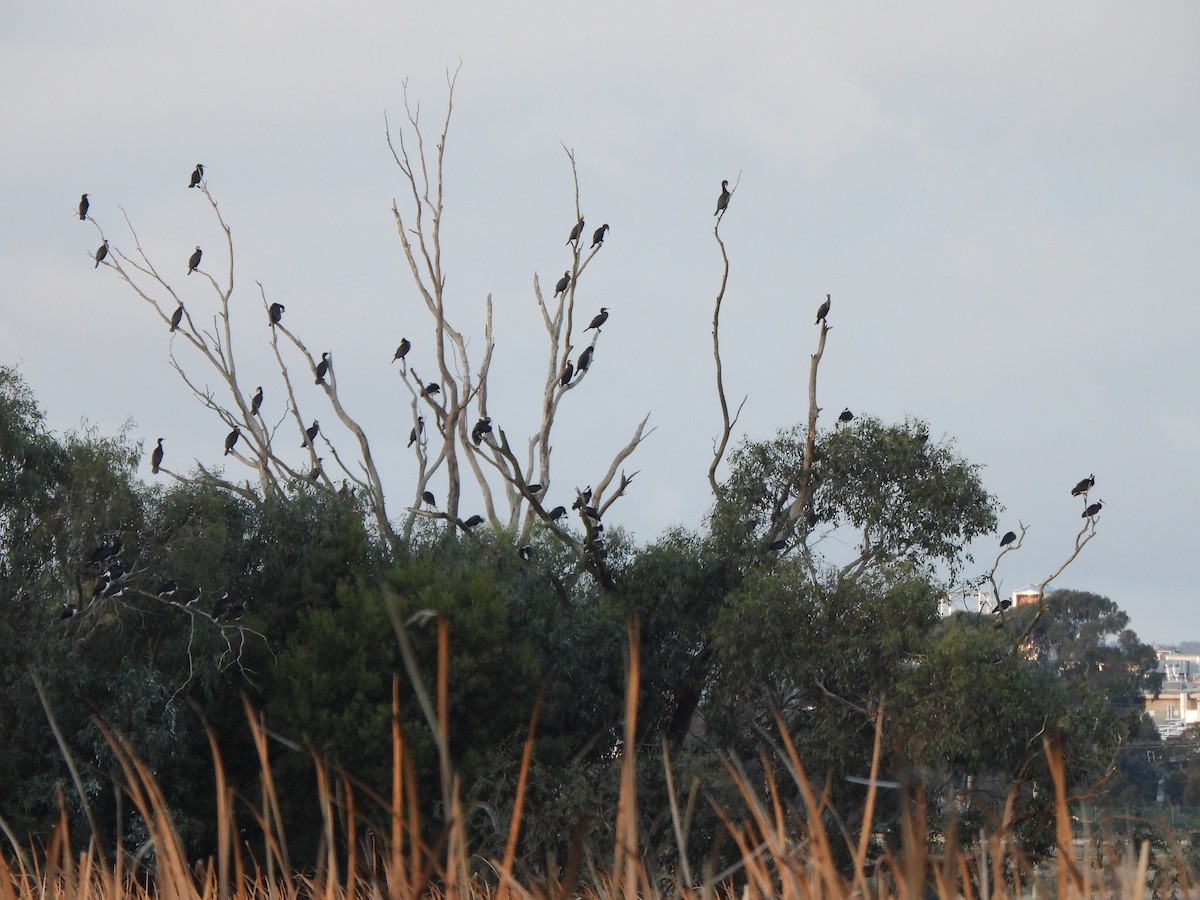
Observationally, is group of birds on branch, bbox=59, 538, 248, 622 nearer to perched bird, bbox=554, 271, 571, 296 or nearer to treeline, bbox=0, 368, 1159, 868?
treeline, bbox=0, 368, 1159, 868

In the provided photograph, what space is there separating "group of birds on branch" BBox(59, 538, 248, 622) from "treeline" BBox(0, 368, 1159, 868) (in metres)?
0.05

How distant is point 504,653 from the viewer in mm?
18719

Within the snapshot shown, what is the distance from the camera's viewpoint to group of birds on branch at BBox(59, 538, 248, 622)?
16.2m

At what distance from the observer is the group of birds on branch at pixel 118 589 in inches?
637

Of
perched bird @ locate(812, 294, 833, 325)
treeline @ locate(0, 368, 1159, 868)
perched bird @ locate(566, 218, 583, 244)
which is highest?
perched bird @ locate(566, 218, 583, 244)

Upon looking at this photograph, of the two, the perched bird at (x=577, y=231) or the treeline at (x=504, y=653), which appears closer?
the treeline at (x=504, y=653)

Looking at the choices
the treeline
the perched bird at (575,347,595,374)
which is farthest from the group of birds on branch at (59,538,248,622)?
the perched bird at (575,347,595,374)

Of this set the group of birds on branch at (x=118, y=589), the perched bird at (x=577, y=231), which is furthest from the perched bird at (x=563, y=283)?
the group of birds on branch at (x=118, y=589)

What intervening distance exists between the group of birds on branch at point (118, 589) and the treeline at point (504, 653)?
0.17ft

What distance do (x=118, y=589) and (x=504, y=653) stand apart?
4.84 m

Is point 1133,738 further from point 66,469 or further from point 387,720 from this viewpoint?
point 66,469

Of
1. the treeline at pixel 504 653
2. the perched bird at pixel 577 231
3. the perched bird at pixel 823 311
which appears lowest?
the treeline at pixel 504 653

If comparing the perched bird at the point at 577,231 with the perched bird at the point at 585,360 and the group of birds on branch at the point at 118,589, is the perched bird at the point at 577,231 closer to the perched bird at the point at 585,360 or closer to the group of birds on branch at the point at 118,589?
the perched bird at the point at 585,360

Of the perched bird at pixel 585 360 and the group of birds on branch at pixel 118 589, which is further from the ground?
the perched bird at pixel 585 360
